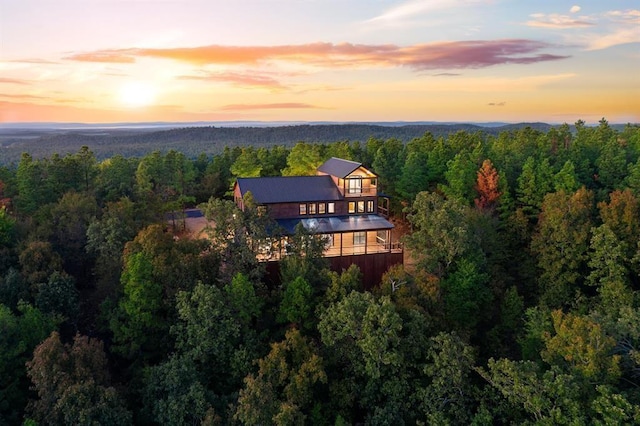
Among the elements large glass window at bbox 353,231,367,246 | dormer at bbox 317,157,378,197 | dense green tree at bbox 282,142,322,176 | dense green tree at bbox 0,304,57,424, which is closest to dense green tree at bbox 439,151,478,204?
dormer at bbox 317,157,378,197

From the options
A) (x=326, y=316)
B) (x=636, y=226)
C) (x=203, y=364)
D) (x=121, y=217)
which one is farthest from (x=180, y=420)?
(x=636, y=226)

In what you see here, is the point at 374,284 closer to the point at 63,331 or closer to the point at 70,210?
the point at 63,331

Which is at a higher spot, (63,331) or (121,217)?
(121,217)

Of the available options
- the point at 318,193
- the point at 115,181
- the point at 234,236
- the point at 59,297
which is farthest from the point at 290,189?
the point at 115,181

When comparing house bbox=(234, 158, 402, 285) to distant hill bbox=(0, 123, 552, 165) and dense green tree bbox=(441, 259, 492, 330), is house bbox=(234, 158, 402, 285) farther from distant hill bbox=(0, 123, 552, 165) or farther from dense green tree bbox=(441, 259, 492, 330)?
distant hill bbox=(0, 123, 552, 165)

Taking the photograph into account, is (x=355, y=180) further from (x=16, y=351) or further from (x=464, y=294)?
(x=16, y=351)

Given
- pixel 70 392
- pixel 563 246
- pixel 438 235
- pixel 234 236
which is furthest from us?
pixel 563 246
